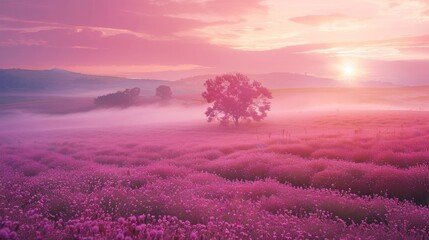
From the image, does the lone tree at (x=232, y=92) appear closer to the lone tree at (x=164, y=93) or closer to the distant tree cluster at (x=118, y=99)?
the distant tree cluster at (x=118, y=99)

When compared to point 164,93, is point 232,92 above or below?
below

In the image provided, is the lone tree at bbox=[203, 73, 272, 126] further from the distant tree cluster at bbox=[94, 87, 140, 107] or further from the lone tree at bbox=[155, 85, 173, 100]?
the lone tree at bbox=[155, 85, 173, 100]

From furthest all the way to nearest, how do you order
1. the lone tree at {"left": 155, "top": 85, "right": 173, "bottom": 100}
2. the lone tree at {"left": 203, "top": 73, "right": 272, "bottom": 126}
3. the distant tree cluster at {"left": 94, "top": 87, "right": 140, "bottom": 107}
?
the lone tree at {"left": 155, "top": 85, "right": 173, "bottom": 100}
the distant tree cluster at {"left": 94, "top": 87, "right": 140, "bottom": 107}
the lone tree at {"left": 203, "top": 73, "right": 272, "bottom": 126}

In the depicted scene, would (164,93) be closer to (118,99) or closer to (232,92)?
(118,99)

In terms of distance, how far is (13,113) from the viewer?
9356 centimetres

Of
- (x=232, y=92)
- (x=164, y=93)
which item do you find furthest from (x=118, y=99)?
(x=232, y=92)

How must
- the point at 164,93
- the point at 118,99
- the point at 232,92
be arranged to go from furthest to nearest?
1. the point at 164,93
2. the point at 118,99
3. the point at 232,92

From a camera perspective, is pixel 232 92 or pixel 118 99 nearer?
pixel 232 92

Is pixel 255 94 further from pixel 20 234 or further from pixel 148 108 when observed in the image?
pixel 148 108

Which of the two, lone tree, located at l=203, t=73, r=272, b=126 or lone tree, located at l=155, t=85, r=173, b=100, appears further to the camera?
lone tree, located at l=155, t=85, r=173, b=100

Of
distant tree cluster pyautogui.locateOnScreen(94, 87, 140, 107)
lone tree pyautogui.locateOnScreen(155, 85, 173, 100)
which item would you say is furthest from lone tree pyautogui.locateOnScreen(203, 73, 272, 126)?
lone tree pyautogui.locateOnScreen(155, 85, 173, 100)

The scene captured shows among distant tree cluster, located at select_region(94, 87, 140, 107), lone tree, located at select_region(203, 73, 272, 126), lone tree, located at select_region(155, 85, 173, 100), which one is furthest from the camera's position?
lone tree, located at select_region(155, 85, 173, 100)

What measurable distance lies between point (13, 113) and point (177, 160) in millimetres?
89189

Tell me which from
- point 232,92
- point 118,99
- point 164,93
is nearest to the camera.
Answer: point 232,92
